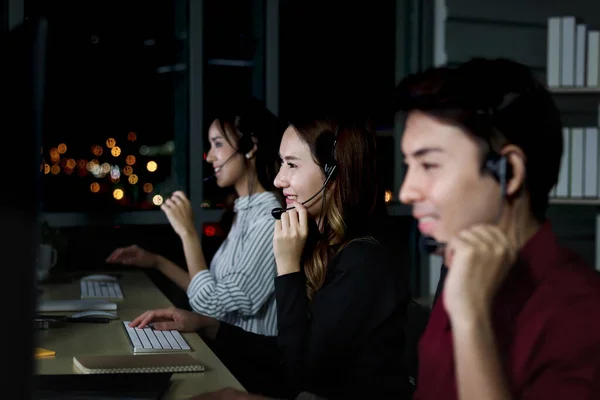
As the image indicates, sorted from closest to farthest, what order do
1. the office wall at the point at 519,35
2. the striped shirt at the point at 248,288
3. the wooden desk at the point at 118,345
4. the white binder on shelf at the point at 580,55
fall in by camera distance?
1. the wooden desk at the point at 118,345
2. the striped shirt at the point at 248,288
3. the white binder on shelf at the point at 580,55
4. the office wall at the point at 519,35

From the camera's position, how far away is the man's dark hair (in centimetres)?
73

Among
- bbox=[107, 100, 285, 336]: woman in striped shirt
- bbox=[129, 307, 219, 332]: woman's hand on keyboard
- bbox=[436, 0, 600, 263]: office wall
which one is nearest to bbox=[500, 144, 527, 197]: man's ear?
bbox=[129, 307, 219, 332]: woman's hand on keyboard

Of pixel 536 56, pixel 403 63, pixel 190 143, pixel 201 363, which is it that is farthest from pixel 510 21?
pixel 201 363

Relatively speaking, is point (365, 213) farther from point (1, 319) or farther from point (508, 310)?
point (1, 319)

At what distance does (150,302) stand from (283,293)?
829 mm

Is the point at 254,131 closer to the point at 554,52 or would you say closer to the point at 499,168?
the point at 554,52

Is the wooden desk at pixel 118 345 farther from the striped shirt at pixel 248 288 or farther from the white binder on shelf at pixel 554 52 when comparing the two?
the white binder on shelf at pixel 554 52

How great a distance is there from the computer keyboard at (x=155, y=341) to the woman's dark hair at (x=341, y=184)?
290 millimetres

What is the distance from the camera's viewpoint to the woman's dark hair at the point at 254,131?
7.38 feet

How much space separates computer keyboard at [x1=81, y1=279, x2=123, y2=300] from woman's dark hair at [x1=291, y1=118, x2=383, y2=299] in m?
0.85

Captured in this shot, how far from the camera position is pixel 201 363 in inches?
50.8

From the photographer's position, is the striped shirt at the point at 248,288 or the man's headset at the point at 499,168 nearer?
the man's headset at the point at 499,168

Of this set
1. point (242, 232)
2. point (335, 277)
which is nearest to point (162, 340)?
point (335, 277)

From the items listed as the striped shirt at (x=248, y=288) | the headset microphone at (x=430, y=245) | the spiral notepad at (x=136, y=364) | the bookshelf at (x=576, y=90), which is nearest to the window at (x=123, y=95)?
the striped shirt at (x=248, y=288)
